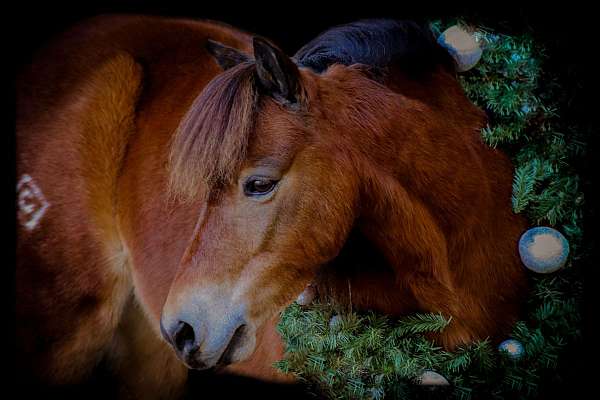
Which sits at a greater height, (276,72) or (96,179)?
(276,72)

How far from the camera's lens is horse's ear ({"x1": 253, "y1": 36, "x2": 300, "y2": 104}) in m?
0.66

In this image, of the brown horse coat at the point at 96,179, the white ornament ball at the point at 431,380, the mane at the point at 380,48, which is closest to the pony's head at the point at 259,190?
the mane at the point at 380,48

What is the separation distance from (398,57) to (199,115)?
0.36 metres

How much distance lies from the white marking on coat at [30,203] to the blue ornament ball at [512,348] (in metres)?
0.97

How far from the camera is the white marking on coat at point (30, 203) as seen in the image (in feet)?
3.51

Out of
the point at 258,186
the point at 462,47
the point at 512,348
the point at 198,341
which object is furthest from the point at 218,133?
the point at 512,348

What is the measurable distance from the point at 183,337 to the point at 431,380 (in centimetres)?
38

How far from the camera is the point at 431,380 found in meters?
0.74

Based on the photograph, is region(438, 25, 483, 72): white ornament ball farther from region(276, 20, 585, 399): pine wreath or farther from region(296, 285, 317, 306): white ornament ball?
region(296, 285, 317, 306): white ornament ball

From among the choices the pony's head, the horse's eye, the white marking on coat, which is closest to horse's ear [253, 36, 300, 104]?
the pony's head

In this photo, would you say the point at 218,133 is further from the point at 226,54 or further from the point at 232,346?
the point at 232,346

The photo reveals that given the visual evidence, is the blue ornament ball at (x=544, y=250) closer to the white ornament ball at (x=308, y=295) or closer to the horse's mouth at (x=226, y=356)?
the white ornament ball at (x=308, y=295)

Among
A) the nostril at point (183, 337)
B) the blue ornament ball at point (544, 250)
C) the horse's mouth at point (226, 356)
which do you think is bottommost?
the horse's mouth at point (226, 356)

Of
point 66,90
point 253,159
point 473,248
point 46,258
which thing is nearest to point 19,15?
point 66,90
